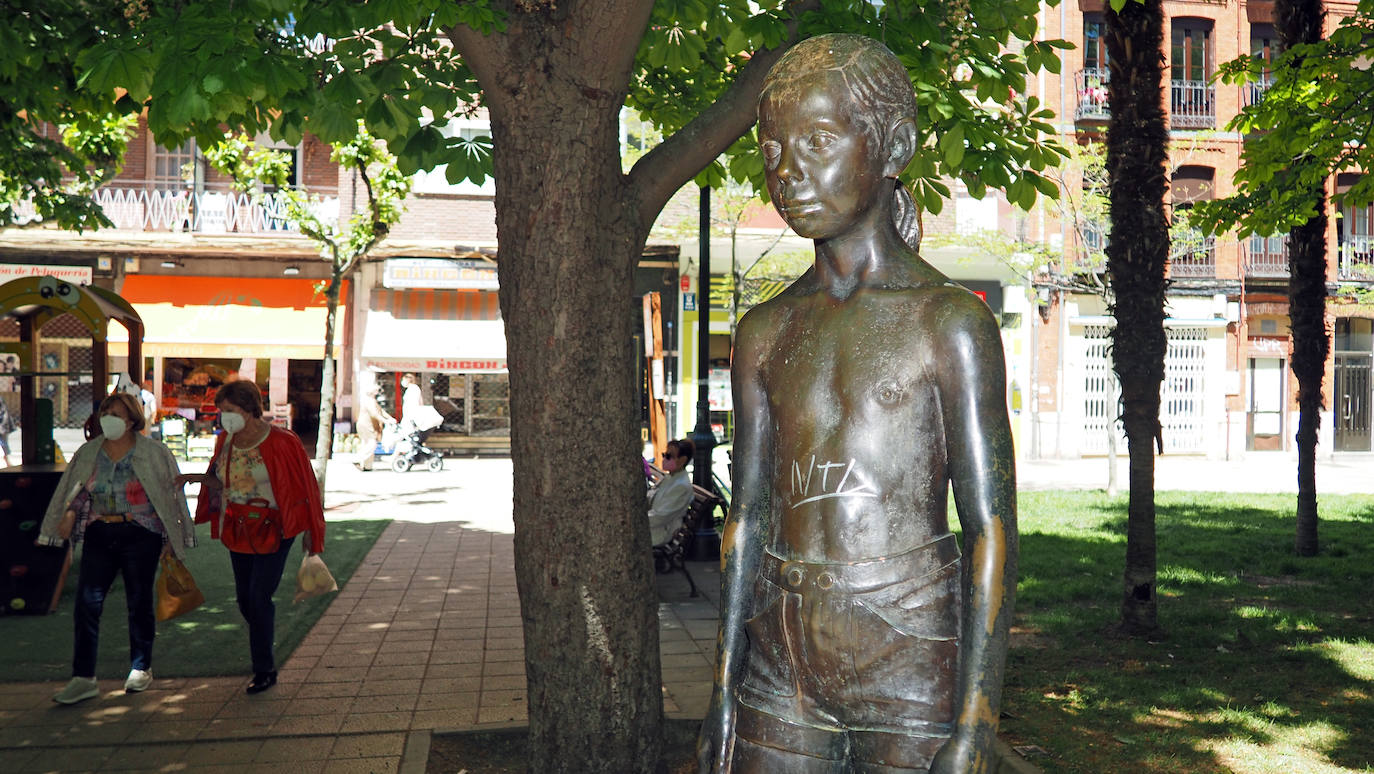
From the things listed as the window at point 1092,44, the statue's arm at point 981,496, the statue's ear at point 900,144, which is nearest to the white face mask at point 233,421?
the statue's ear at point 900,144

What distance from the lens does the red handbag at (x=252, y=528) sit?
6297mm

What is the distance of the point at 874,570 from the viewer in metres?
1.86

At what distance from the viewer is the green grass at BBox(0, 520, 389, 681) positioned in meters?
6.79

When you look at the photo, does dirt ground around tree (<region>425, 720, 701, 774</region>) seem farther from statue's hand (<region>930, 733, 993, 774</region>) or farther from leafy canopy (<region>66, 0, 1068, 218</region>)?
statue's hand (<region>930, 733, 993, 774</region>)

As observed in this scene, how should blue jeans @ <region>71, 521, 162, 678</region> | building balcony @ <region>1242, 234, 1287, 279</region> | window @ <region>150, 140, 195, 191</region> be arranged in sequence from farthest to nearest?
building balcony @ <region>1242, 234, 1287, 279</region> → window @ <region>150, 140, 195, 191</region> → blue jeans @ <region>71, 521, 162, 678</region>

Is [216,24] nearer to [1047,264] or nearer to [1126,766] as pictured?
[1126,766]

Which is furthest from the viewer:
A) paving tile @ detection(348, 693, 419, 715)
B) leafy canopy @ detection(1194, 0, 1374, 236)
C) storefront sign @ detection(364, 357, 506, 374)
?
storefront sign @ detection(364, 357, 506, 374)

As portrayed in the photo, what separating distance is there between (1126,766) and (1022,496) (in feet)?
38.7

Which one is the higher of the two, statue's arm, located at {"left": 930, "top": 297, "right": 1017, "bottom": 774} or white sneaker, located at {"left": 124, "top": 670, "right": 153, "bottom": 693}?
statue's arm, located at {"left": 930, "top": 297, "right": 1017, "bottom": 774}

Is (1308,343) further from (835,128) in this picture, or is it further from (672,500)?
(835,128)

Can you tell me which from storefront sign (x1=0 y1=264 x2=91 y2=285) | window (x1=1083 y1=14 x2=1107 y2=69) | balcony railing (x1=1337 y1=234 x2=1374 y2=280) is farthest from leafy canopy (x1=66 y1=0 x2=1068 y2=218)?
balcony railing (x1=1337 y1=234 x2=1374 y2=280)

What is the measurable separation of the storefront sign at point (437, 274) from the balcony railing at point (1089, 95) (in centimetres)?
1436

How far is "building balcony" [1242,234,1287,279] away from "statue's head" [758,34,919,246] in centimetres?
2907

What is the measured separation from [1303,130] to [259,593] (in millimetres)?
8137
